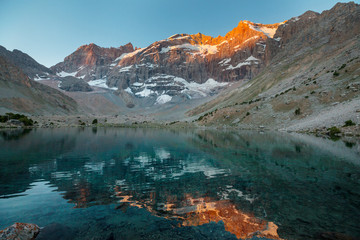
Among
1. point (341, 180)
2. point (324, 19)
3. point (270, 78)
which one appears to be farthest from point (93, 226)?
point (324, 19)

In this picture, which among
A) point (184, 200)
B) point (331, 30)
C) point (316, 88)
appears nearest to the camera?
point (184, 200)

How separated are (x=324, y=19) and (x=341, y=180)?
171616 mm

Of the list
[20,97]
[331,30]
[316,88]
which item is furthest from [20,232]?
[331,30]

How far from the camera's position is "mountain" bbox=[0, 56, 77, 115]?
116m

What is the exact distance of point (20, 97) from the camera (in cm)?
12581

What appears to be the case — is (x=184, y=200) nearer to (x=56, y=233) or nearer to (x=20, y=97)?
(x=56, y=233)

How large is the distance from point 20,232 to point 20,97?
14783 centimetres

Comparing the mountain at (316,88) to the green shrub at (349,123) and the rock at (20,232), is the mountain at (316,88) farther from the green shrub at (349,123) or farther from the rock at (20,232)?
the rock at (20,232)

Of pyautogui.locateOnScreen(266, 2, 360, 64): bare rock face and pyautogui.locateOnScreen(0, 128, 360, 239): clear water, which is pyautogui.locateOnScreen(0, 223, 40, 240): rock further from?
pyautogui.locateOnScreen(266, 2, 360, 64): bare rock face

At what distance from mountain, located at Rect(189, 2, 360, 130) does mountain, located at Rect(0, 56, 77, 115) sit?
97.1 m

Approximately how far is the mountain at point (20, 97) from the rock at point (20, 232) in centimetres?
12075

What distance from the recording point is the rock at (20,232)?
259 inches

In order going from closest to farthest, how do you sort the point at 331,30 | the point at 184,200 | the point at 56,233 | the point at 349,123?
the point at 56,233, the point at 184,200, the point at 349,123, the point at 331,30

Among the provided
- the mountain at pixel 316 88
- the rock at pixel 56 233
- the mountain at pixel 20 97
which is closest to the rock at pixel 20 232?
the rock at pixel 56 233
